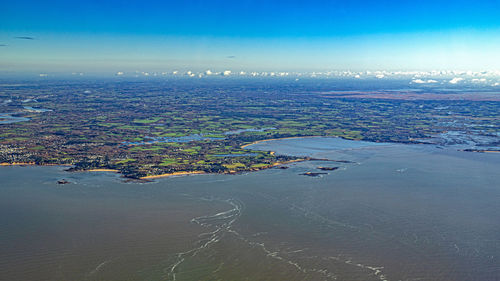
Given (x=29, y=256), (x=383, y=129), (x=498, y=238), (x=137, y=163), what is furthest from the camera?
(x=383, y=129)

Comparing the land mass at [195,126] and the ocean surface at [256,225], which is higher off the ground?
the land mass at [195,126]

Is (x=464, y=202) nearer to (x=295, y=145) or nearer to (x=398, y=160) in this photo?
(x=398, y=160)

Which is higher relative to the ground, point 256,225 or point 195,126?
point 195,126

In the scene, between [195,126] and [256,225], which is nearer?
[256,225]

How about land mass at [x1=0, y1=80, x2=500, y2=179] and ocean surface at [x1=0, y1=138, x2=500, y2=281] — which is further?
land mass at [x1=0, y1=80, x2=500, y2=179]

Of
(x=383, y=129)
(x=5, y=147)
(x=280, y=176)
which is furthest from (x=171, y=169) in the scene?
(x=383, y=129)

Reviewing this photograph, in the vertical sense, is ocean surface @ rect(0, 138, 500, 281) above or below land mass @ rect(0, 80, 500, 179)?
below

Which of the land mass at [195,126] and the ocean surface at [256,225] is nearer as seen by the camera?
the ocean surface at [256,225]

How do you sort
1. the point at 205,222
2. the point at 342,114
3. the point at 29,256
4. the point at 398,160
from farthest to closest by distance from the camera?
the point at 342,114 < the point at 398,160 < the point at 205,222 < the point at 29,256
